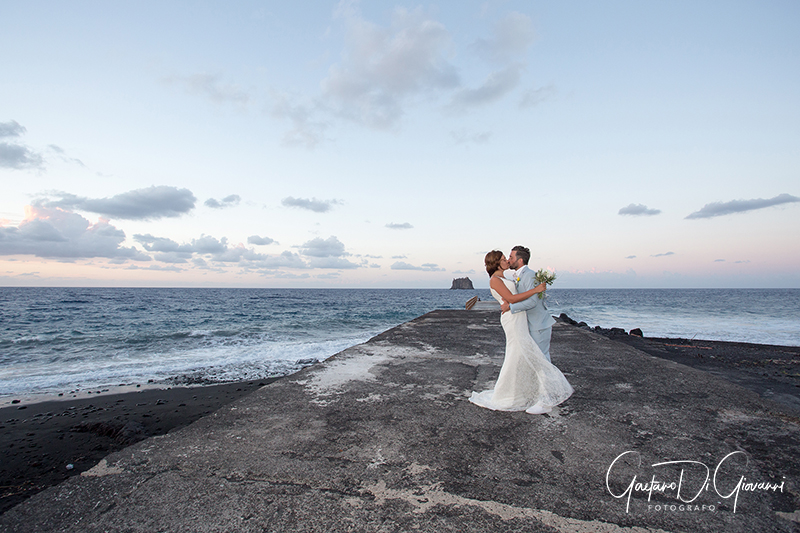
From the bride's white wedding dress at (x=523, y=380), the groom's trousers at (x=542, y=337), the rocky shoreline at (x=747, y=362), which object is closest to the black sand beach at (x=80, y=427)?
the bride's white wedding dress at (x=523, y=380)

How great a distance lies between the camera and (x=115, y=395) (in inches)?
281

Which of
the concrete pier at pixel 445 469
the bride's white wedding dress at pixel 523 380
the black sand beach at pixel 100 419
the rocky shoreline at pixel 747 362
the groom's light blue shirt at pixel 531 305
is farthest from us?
the rocky shoreline at pixel 747 362

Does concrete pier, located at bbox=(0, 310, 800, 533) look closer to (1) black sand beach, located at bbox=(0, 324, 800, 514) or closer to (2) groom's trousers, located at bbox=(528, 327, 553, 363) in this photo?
(2) groom's trousers, located at bbox=(528, 327, 553, 363)

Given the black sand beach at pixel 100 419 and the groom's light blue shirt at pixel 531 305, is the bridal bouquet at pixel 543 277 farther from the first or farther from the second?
the black sand beach at pixel 100 419

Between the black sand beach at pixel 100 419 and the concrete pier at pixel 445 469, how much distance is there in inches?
48.0

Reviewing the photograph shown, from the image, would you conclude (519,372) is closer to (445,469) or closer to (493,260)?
(493,260)

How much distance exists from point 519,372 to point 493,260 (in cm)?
115

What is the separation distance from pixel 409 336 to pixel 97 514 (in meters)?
6.63

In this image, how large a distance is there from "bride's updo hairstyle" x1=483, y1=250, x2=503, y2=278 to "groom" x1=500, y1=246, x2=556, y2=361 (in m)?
0.17

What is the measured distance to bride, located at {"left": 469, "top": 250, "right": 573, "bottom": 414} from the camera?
3557mm

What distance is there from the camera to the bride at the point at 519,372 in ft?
11.7

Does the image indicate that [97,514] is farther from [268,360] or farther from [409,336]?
[268,360]

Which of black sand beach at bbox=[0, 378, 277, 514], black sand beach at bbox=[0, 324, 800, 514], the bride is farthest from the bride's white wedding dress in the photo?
black sand beach at bbox=[0, 378, 277, 514]

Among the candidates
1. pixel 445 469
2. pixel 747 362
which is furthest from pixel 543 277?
pixel 747 362
